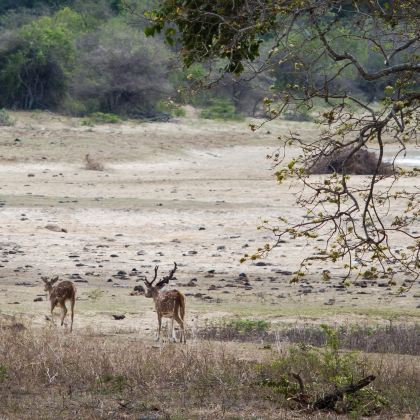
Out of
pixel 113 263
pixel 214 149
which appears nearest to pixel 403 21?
pixel 113 263

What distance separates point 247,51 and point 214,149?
3052 centimetres

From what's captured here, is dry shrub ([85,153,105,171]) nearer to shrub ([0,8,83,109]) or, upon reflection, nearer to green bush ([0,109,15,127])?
green bush ([0,109,15,127])

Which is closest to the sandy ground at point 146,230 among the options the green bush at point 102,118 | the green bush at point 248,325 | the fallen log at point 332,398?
the green bush at point 248,325

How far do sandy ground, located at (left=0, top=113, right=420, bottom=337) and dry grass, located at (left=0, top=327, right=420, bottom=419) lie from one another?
313 centimetres

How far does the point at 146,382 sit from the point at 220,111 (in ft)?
131

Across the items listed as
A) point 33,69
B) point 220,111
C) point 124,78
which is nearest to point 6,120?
point 33,69

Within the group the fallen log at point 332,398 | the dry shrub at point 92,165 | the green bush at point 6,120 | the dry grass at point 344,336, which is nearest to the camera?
the fallen log at point 332,398

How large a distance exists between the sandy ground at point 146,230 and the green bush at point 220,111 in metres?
6.55

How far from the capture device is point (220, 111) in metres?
49.4

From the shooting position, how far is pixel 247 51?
9.93 meters

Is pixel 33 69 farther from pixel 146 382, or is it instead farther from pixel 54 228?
pixel 146 382

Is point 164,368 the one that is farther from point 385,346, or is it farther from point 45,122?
point 45,122

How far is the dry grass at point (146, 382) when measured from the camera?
357 inches

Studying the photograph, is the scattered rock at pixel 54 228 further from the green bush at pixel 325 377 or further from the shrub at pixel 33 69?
the shrub at pixel 33 69
